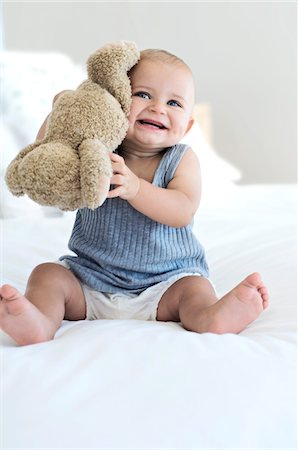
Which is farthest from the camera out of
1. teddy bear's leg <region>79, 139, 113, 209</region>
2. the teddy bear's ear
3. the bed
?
the teddy bear's ear

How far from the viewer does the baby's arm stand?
98cm

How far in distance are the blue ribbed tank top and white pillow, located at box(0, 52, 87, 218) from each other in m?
0.66

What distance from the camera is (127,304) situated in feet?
3.57

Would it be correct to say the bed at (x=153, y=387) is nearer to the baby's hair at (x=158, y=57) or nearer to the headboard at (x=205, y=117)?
the baby's hair at (x=158, y=57)

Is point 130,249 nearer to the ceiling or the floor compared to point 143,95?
nearer to the floor

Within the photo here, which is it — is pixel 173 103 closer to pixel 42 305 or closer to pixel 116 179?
pixel 116 179

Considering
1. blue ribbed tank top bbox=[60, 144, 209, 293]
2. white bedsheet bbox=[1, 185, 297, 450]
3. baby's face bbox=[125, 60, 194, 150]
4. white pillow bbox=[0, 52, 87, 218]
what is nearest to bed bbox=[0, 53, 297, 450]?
white bedsheet bbox=[1, 185, 297, 450]

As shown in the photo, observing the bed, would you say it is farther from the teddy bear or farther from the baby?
the teddy bear

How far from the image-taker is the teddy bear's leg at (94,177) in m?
0.88

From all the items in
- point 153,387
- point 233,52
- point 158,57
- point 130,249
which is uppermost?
point 233,52

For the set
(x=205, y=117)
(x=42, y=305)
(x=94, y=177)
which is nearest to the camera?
(x=94, y=177)

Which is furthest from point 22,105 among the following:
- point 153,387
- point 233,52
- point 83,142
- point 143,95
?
point 233,52

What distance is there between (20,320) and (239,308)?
0.32 meters

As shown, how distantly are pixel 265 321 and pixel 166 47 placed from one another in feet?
7.53
